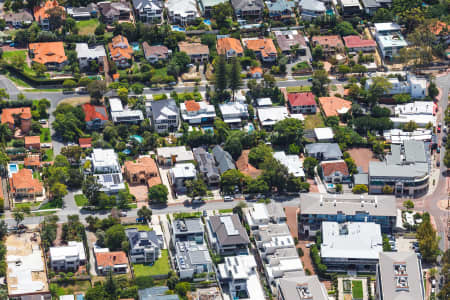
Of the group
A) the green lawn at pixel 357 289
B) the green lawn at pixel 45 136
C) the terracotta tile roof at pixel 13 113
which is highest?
the terracotta tile roof at pixel 13 113

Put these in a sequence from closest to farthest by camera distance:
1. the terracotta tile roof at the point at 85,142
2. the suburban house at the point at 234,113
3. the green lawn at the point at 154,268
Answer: the green lawn at the point at 154,268 → the terracotta tile roof at the point at 85,142 → the suburban house at the point at 234,113

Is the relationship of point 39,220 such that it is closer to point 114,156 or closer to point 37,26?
point 114,156

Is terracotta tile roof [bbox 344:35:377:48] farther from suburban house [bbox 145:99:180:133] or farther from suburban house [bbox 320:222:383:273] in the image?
suburban house [bbox 320:222:383:273]

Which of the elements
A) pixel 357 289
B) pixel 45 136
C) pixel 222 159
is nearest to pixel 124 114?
pixel 45 136

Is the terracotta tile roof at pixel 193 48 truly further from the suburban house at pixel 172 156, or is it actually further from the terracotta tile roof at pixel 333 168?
the terracotta tile roof at pixel 333 168

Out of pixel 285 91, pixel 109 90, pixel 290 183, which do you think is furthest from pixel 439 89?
pixel 109 90

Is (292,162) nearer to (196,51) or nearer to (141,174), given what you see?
(141,174)

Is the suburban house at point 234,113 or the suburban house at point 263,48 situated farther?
the suburban house at point 263,48

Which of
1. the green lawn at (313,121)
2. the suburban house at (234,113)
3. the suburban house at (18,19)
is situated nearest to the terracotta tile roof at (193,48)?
the suburban house at (234,113)
